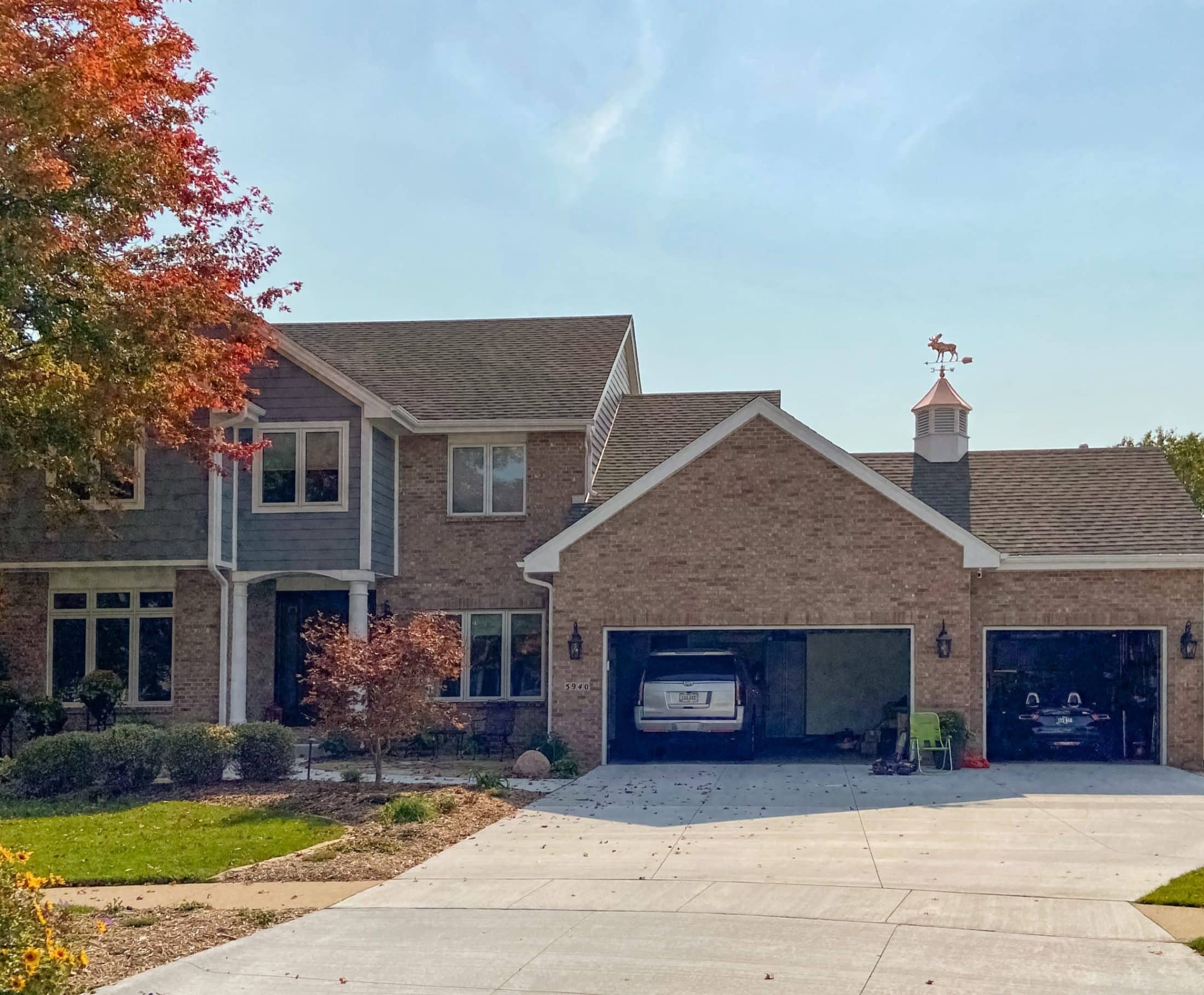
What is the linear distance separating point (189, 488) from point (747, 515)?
8692 mm

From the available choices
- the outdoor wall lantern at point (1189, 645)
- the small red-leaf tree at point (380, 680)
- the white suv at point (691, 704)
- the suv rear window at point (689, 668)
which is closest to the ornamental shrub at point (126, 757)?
the small red-leaf tree at point (380, 680)

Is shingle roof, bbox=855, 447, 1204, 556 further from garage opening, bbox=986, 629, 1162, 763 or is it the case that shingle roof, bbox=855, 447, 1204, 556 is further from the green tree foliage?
the green tree foliage

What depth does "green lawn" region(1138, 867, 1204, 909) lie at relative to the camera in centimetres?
1016

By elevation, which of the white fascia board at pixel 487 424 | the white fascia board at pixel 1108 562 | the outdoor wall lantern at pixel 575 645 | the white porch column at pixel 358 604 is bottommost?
the outdoor wall lantern at pixel 575 645

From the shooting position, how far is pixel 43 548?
21172 mm

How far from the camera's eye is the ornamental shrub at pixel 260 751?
17.3 metres

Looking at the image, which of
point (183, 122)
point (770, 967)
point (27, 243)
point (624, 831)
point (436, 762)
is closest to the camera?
point (770, 967)

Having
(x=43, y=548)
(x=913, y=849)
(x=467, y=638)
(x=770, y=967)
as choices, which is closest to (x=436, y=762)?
(x=467, y=638)

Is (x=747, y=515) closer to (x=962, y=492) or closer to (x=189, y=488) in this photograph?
(x=962, y=492)

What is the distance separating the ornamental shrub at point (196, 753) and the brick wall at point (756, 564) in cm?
520

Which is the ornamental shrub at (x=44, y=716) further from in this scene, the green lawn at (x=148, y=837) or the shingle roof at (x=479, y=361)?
the shingle roof at (x=479, y=361)

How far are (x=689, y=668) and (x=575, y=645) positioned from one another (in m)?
1.78

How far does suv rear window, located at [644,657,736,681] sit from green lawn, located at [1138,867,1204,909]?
9350mm

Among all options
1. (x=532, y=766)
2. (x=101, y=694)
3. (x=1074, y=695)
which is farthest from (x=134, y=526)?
(x=1074, y=695)
